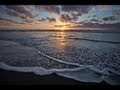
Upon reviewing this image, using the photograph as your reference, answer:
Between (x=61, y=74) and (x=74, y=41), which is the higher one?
(x=74, y=41)

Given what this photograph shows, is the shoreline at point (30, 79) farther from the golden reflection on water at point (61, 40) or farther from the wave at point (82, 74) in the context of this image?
the golden reflection on water at point (61, 40)

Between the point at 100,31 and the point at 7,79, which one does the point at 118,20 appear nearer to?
the point at 100,31

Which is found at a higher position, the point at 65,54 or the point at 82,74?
the point at 65,54

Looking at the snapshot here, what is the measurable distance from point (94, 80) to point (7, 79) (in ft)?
3.50

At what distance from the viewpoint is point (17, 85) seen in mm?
2545

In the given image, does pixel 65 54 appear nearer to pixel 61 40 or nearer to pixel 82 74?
pixel 61 40

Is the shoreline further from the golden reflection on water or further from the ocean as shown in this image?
the golden reflection on water

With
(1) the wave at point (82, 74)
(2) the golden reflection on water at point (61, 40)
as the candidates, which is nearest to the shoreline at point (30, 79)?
(1) the wave at point (82, 74)

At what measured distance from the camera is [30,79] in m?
2.56

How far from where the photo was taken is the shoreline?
2551 millimetres

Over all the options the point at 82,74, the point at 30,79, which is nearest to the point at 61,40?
the point at 82,74

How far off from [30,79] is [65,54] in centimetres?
53
